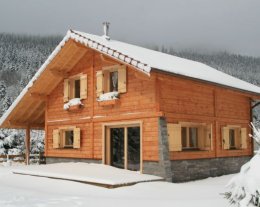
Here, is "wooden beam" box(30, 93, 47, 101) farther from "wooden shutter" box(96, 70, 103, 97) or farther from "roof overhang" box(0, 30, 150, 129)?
"wooden shutter" box(96, 70, 103, 97)

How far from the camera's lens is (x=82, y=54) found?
57.2 ft

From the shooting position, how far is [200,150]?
51.3ft

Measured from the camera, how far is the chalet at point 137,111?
13.9m

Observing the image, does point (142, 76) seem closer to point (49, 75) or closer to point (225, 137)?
point (225, 137)

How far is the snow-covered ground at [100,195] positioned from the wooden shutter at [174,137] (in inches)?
66.0

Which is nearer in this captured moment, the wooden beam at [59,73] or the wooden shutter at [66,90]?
the wooden beam at [59,73]

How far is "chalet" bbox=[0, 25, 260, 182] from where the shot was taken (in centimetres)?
1393

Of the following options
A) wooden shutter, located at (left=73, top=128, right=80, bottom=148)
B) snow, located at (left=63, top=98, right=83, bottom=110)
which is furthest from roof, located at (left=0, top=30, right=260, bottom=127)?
wooden shutter, located at (left=73, top=128, right=80, bottom=148)

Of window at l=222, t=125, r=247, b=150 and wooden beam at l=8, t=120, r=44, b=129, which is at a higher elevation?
wooden beam at l=8, t=120, r=44, b=129

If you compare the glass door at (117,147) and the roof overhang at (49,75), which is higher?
the roof overhang at (49,75)

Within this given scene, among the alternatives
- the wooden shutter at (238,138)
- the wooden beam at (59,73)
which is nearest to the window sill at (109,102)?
the wooden beam at (59,73)

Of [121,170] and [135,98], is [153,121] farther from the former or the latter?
[121,170]

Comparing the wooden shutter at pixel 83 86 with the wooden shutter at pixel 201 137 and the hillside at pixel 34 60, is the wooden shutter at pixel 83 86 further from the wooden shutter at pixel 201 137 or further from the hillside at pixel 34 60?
the hillside at pixel 34 60

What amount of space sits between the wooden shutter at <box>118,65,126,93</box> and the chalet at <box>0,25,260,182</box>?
0.12 ft
